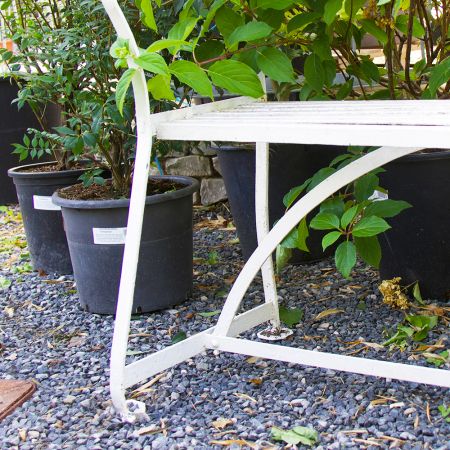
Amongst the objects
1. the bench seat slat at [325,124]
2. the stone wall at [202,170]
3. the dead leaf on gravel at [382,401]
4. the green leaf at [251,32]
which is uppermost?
the green leaf at [251,32]

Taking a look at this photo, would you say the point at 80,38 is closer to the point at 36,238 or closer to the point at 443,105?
the point at 36,238

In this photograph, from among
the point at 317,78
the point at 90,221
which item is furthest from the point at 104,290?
the point at 317,78

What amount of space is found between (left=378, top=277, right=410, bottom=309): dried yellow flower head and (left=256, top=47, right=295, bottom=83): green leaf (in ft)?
2.34

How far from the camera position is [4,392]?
1.77m

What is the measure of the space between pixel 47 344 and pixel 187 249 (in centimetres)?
52

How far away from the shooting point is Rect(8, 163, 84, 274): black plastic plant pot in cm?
269

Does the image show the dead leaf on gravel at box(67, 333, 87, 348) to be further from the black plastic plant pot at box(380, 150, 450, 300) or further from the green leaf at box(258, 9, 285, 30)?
the green leaf at box(258, 9, 285, 30)

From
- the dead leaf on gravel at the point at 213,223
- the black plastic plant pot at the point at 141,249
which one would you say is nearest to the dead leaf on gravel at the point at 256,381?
the black plastic plant pot at the point at 141,249

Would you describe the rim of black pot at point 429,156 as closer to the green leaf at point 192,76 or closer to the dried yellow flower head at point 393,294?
the dried yellow flower head at point 393,294

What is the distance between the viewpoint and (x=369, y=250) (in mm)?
1645

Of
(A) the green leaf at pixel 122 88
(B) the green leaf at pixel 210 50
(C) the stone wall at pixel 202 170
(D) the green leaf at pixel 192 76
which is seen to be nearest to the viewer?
(A) the green leaf at pixel 122 88

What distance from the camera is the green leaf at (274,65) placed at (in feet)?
5.38

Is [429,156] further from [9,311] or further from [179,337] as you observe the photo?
[9,311]

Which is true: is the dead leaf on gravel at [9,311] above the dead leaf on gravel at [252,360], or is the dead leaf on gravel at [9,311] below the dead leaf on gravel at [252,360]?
below
